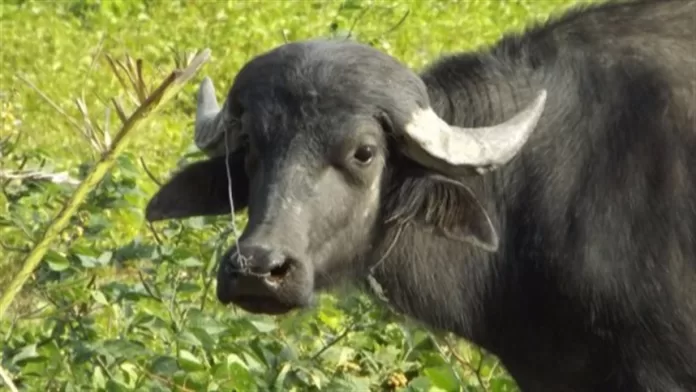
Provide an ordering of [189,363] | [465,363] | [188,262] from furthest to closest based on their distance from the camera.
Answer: [465,363] < [188,262] < [189,363]

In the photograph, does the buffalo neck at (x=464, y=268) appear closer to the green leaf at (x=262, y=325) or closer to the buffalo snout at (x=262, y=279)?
the green leaf at (x=262, y=325)

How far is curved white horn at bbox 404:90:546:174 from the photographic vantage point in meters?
4.57

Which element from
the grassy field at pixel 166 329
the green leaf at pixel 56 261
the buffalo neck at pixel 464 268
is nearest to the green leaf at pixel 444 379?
the grassy field at pixel 166 329

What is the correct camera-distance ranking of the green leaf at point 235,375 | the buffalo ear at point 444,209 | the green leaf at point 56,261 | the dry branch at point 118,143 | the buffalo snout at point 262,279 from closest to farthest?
the dry branch at point 118,143 < the buffalo snout at point 262,279 < the buffalo ear at point 444,209 < the green leaf at point 235,375 < the green leaf at point 56,261

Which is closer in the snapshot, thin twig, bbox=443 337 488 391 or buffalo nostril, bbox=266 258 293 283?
buffalo nostril, bbox=266 258 293 283

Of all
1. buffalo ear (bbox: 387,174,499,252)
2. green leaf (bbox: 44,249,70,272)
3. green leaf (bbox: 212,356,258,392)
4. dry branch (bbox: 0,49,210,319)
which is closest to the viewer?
dry branch (bbox: 0,49,210,319)

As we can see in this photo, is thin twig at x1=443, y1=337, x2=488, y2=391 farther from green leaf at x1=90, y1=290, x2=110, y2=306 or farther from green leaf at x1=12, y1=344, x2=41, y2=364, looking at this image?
green leaf at x1=12, y1=344, x2=41, y2=364

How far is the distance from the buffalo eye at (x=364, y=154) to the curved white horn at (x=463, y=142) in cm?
10

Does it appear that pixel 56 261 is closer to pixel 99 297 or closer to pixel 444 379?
pixel 99 297

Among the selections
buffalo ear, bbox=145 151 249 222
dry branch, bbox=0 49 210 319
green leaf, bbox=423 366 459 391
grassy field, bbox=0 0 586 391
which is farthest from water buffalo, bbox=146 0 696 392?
dry branch, bbox=0 49 210 319

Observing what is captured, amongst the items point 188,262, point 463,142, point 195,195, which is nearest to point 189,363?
point 188,262

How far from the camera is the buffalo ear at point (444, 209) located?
4680 millimetres

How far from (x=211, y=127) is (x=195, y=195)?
7.8 inches

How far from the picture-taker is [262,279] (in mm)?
4164
